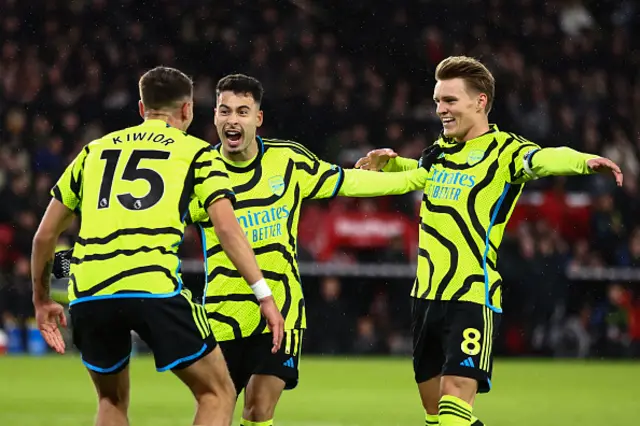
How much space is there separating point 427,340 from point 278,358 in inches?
30.8

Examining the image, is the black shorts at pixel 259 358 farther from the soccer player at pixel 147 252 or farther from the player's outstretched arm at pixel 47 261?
the player's outstretched arm at pixel 47 261

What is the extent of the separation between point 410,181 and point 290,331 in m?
1.01

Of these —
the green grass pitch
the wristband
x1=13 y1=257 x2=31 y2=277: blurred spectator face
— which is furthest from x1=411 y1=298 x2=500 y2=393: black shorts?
x1=13 y1=257 x2=31 y2=277: blurred spectator face

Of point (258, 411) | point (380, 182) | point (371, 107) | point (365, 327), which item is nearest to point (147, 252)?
point (258, 411)

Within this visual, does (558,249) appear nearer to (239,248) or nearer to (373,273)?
(373,273)

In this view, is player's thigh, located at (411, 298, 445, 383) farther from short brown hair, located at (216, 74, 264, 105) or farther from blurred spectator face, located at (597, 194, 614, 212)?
blurred spectator face, located at (597, 194, 614, 212)

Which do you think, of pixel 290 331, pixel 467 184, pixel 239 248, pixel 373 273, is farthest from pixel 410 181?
pixel 373 273

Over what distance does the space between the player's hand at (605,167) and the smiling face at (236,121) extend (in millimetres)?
1770

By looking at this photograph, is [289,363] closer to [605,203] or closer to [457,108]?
[457,108]

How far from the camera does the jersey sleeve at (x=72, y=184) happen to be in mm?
5683

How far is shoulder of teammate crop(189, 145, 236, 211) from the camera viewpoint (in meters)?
5.57

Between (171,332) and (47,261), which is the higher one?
(47,261)

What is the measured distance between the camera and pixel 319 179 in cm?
685

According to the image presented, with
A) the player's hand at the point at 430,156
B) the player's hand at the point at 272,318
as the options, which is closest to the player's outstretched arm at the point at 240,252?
the player's hand at the point at 272,318
